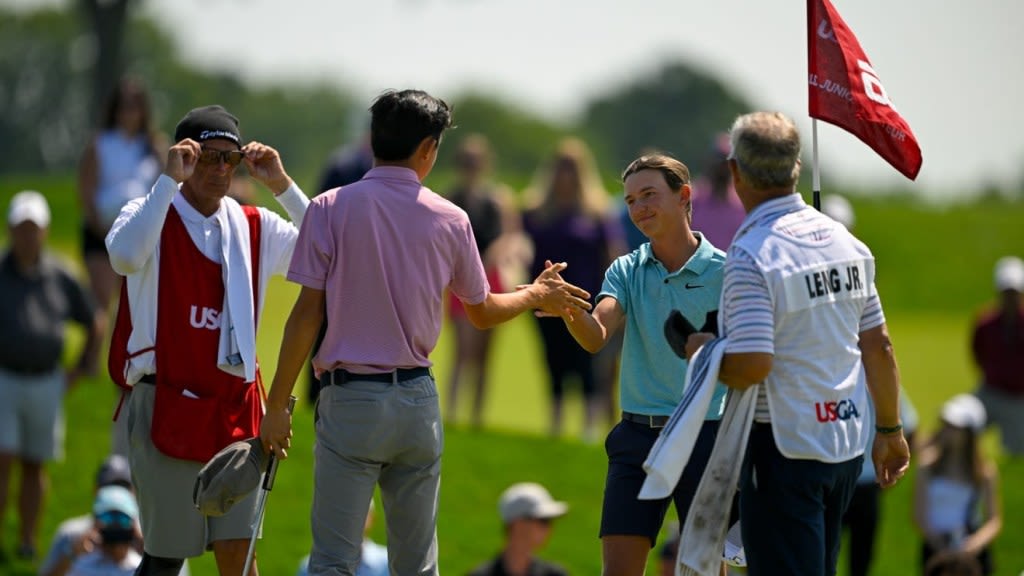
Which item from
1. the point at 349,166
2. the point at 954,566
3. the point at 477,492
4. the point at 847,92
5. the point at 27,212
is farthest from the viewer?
the point at 477,492

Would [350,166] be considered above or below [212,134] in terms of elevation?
above

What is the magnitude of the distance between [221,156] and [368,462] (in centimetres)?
141

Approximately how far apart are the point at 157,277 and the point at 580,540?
6.84 m

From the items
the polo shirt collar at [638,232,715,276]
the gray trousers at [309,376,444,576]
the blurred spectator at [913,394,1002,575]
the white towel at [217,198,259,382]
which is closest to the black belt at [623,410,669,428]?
the polo shirt collar at [638,232,715,276]

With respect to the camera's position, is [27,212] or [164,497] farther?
[27,212]

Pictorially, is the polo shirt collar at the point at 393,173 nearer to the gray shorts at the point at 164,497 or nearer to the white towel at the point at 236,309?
the white towel at the point at 236,309

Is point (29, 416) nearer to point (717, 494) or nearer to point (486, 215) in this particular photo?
point (486, 215)

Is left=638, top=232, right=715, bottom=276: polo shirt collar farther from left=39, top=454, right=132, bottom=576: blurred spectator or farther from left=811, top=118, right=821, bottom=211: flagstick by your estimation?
left=39, top=454, right=132, bottom=576: blurred spectator

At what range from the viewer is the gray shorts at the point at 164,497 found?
261 inches

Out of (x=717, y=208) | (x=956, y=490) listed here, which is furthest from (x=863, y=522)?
(x=717, y=208)

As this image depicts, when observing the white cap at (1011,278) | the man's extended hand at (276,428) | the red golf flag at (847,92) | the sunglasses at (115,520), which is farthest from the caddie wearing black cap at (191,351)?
the white cap at (1011,278)

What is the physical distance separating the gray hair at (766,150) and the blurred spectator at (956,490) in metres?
7.88

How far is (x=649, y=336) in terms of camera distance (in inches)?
257

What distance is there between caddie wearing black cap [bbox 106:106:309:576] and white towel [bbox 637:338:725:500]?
1.84m
